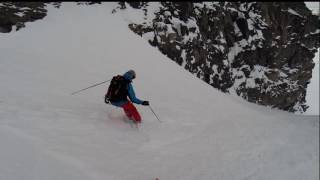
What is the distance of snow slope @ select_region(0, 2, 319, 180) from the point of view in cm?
799

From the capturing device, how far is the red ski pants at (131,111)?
448 inches

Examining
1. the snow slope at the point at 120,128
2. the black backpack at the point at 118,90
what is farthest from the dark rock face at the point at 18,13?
the black backpack at the point at 118,90

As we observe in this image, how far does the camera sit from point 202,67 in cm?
3031

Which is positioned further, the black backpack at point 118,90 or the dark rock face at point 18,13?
the dark rock face at point 18,13

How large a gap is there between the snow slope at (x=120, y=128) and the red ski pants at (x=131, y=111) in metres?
0.30

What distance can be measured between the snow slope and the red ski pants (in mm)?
297

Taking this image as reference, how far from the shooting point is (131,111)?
1143 centimetres

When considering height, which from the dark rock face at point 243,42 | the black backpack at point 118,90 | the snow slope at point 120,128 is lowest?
the dark rock face at point 243,42

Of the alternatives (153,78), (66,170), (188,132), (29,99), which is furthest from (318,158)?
(153,78)

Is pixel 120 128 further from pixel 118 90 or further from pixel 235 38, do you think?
pixel 235 38

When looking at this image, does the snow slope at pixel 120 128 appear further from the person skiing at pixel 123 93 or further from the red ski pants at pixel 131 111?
the person skiing at pixel 123 93

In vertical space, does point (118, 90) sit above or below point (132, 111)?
above

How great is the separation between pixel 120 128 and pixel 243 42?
91.2 feet

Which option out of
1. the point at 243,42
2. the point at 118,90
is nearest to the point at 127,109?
the point at 118,90
